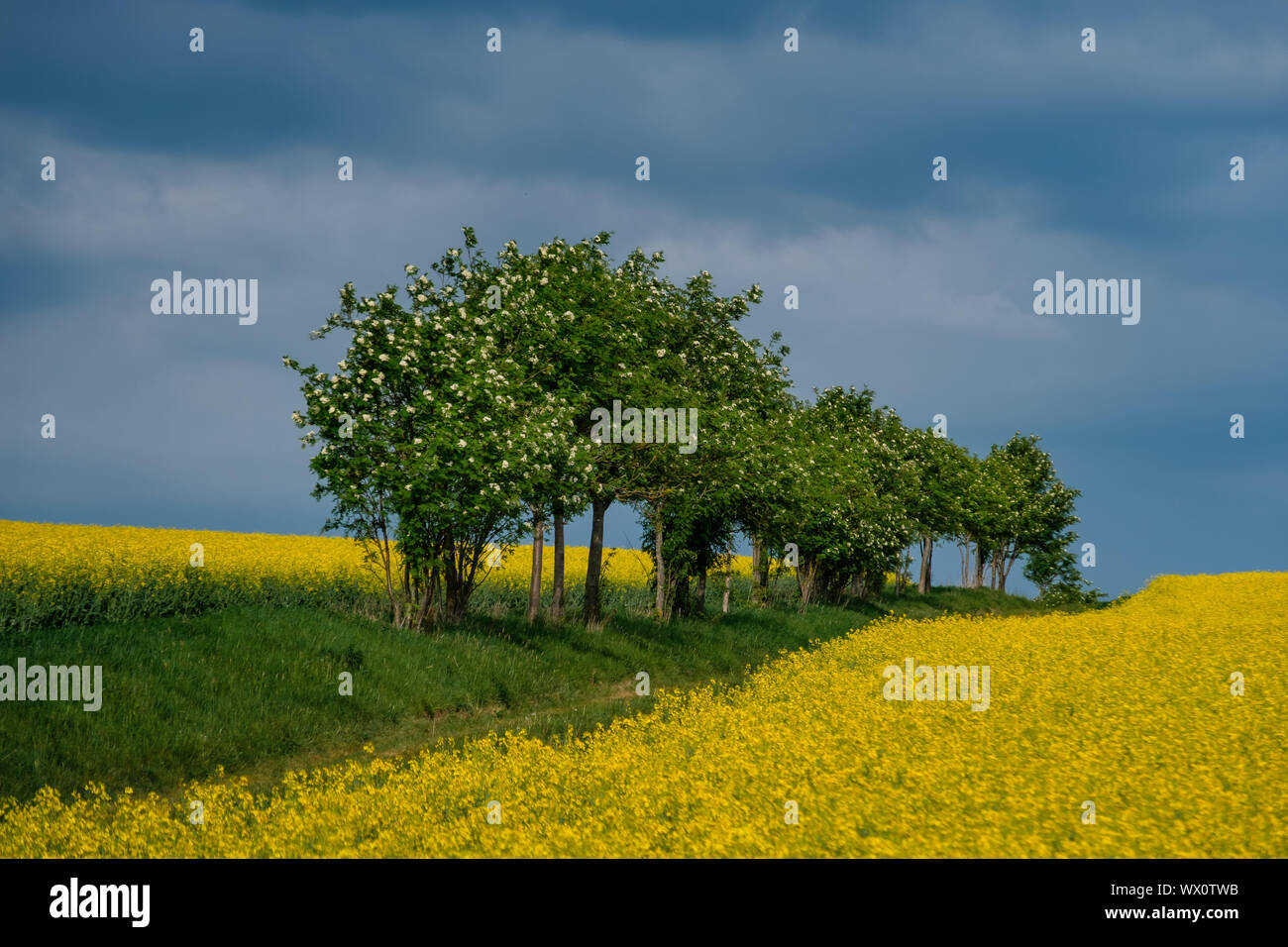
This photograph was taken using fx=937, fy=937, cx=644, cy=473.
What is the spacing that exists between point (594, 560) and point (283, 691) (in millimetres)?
13237

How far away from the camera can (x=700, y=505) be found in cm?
3066

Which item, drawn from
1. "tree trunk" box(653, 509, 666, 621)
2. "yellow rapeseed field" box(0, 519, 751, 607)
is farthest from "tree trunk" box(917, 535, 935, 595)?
"tree trunk" box(653, 509, 666, 621)

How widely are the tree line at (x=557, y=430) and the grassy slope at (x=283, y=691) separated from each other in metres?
2.61

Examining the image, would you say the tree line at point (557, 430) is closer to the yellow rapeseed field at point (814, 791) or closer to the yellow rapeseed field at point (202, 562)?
the yellow rapeseed field at point (202, 562)

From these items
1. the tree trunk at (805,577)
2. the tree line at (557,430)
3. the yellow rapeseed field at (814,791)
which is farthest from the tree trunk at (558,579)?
the tree trunk at (805,577)

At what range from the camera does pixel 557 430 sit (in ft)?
80.7

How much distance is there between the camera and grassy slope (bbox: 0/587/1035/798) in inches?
600

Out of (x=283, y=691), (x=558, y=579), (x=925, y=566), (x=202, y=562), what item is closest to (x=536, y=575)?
(x=558, y=579)

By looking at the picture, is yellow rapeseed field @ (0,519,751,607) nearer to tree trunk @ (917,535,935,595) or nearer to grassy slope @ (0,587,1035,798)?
grassy slope @ (0,587,1035,798)

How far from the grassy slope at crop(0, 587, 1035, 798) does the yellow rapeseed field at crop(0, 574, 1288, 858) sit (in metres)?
1.09

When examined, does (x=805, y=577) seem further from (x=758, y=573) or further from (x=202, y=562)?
(x=202, y=562)

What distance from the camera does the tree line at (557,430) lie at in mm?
22938
